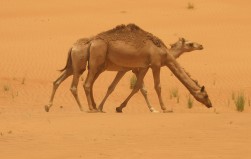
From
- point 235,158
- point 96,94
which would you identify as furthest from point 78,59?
point 235,158

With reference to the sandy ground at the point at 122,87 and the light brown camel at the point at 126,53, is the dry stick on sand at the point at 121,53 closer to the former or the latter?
the light brown camel at the point at 126,53

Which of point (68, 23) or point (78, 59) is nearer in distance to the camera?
point (78, 59)

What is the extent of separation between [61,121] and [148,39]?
367 centimetres

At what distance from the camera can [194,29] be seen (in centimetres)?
3209

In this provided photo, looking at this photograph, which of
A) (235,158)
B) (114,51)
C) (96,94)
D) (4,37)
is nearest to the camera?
(235,158)

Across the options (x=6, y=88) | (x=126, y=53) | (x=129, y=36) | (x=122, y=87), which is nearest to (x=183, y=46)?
(x=129, y=36)

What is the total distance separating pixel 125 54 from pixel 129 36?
1.28 ft

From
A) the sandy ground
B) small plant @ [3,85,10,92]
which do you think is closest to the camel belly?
the sandy ground

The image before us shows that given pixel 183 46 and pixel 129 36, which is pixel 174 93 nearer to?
pixel 183 46

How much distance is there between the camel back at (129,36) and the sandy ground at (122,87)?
5.47ft

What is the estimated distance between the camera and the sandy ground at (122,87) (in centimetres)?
1008

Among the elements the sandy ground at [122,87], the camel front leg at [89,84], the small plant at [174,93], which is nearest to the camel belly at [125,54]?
the camel front leg at [89,84]

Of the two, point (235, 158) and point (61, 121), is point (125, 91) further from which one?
point (235, 158)

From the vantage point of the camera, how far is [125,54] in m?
15.4
